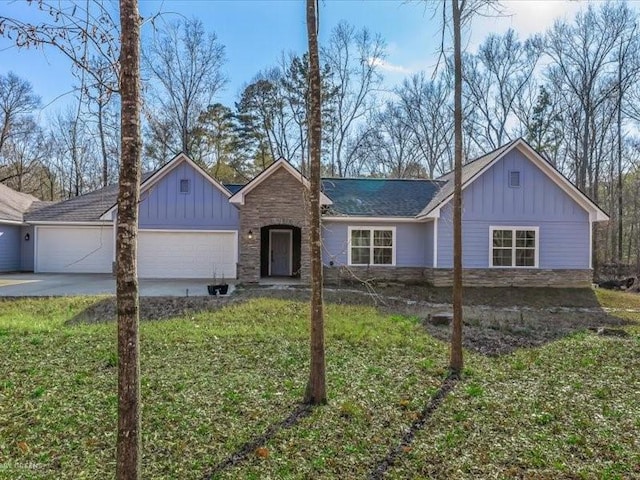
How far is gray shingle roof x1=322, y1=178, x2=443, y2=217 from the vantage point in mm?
17016

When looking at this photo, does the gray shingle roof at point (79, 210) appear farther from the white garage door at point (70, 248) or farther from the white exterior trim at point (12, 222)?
the white garage door at point (70, 248)

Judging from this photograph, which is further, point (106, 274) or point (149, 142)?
point (149, 142)

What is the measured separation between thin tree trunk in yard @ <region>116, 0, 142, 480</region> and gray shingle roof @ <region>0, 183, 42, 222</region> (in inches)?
790

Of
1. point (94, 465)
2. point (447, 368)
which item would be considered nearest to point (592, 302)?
point (447, 368)

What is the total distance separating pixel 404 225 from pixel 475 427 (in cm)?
1297

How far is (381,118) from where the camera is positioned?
31422 millimetres

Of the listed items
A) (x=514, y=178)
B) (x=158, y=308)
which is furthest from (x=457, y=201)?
(x=514, y=178)

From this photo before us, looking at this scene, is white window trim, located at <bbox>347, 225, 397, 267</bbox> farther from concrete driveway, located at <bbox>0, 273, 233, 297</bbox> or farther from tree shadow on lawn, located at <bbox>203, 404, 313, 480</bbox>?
tree shadow on lawn, located at <bbox>203, 404, 313, 480</bbox>

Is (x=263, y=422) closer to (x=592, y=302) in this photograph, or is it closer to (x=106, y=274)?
(x=592, y=302)

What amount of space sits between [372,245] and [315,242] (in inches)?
481

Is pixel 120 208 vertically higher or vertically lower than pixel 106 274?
→ higher

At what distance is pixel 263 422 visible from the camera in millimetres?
4297

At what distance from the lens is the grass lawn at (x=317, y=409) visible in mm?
3592

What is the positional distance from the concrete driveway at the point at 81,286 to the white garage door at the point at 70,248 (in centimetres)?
102
